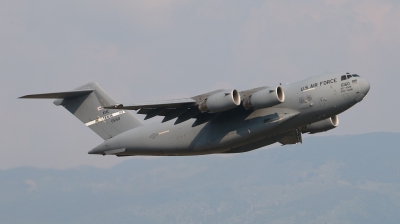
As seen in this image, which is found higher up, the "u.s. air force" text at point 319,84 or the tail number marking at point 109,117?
the "u.s. air force" text at point 319,84

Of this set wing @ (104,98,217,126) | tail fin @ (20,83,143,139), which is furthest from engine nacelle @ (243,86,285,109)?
tail fin @ (20,83,143,139)

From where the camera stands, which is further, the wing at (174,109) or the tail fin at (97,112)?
the tail fin at (97,112)

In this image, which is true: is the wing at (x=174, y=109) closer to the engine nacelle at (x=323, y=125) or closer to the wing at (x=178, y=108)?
the wing at (x=178, y=108)

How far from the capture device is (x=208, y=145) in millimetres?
22547

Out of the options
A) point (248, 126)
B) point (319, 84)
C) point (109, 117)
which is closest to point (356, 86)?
point (319, 84)

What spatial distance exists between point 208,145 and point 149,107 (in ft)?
8.97

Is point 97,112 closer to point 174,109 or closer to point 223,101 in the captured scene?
point 174,109

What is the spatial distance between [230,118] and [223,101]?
6.28 ft

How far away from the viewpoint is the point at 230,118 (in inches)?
874

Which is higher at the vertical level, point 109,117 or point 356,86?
point 356,86

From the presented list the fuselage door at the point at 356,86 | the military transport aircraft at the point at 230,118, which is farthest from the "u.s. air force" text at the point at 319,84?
the fuselage door at the point at 356,86

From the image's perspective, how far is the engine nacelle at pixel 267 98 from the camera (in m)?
20.3

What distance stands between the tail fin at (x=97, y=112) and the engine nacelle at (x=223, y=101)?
568 centimetres

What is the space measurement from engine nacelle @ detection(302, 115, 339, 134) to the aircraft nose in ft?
11.8
